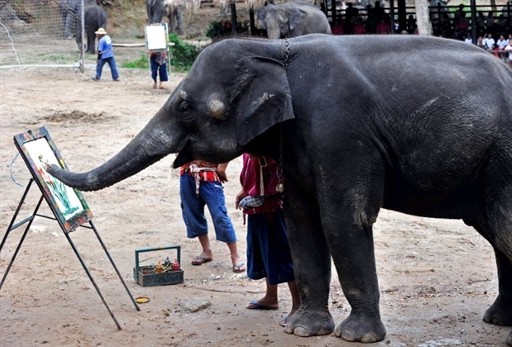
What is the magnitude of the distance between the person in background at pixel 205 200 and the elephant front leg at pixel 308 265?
4.40 feet

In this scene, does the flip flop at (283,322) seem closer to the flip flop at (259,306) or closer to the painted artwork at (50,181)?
the flip flop at (259,306)

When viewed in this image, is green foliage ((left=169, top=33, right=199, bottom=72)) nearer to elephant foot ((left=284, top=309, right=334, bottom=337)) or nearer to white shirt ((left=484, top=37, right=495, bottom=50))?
white shirt ((left=484, top=37, right=495, bottom=50))

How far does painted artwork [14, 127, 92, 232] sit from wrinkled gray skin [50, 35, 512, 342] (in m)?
0.26

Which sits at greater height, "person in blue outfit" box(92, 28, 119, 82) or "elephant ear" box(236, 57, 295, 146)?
"elephant ear" box(236, 57, 295, 146)

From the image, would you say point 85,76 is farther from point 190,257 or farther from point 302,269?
point 302,269

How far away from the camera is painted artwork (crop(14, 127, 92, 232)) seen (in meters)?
6.15

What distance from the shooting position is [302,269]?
6.30 meters

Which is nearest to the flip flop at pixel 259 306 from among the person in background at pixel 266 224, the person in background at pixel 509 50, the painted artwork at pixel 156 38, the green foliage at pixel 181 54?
the person in background at pixel 266 224

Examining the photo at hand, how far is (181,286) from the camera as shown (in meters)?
7.44

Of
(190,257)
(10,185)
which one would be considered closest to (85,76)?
(10,185)

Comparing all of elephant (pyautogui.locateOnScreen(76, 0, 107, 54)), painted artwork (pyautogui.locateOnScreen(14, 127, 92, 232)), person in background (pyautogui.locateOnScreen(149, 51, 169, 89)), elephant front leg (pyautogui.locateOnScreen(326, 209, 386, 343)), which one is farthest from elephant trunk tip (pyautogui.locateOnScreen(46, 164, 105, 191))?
elephant (pyautogui.locateOnScreen(76, 0, 107, 54))

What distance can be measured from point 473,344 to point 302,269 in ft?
3.67

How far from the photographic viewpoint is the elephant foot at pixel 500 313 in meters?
6.40

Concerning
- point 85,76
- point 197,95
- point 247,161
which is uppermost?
point 197,95
